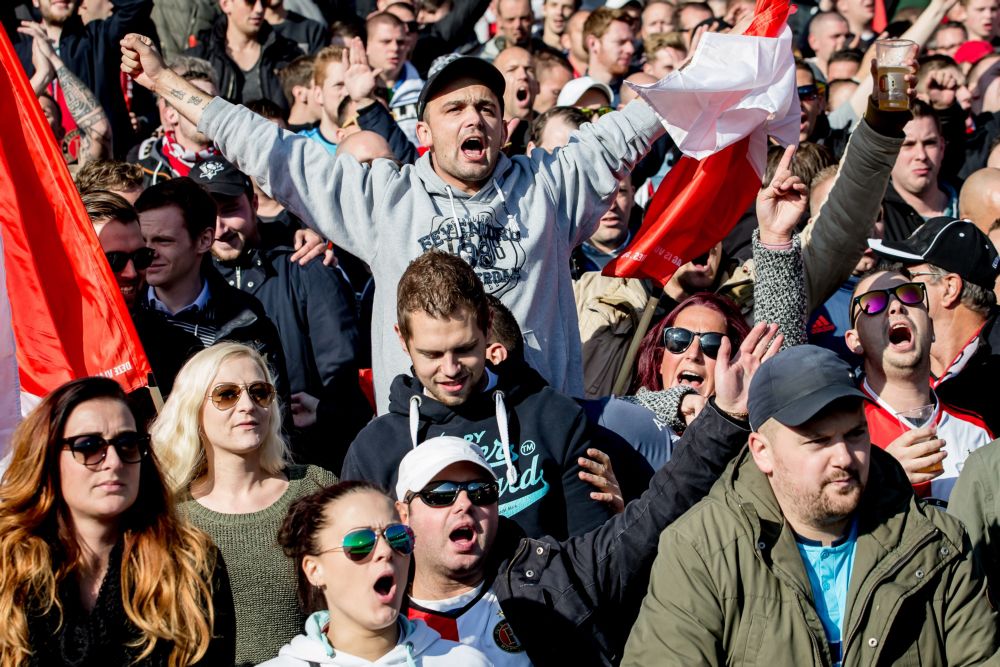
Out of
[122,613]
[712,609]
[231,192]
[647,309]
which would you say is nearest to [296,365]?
[231,192]

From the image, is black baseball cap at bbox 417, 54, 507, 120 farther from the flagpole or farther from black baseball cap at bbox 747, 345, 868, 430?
black baseball cap at bbox 747, 345, 868, 430

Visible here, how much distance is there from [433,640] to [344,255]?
13.1 feet

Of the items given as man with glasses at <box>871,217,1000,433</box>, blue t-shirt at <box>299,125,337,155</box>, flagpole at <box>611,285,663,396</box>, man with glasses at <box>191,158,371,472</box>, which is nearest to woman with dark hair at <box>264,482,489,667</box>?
man with glasses at <box>191,158,371,472</box>

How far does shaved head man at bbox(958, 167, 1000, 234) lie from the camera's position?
24.6ft

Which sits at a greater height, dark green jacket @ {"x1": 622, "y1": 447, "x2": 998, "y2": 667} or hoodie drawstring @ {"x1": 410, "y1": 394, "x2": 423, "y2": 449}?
dark green jacket @ {"x1": 622, "y1": 447, "x2": 998, "y2": 667}

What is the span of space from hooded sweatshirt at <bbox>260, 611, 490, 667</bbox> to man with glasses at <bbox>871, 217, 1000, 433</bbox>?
2.89 meters

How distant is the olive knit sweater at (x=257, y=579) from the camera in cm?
460

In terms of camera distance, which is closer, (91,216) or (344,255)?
(91,216)

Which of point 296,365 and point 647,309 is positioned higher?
point 647,309

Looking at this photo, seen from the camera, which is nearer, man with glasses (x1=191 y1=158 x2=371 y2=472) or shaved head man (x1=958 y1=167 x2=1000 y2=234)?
man with glasses (x1=191 y1=158 x2=371 y2=472)

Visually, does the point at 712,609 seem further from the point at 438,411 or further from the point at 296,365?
the point at 296,365

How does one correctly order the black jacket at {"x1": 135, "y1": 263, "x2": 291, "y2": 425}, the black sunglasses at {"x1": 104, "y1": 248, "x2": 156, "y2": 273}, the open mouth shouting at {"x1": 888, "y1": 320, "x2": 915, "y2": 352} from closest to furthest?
the open mouth shouting at {"x1": 888, "y1": 320, "x2": 915, "y2": 352}, the black sunglasses at {"x1": 104, "y1": 248, "x2": 156, "y2": 273}, the black jacket at {"x1": 135, "y1": 263, "x2": 291, "y2": 425}

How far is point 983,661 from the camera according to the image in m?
4.06

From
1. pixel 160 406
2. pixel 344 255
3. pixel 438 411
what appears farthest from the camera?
pixel 344 255
